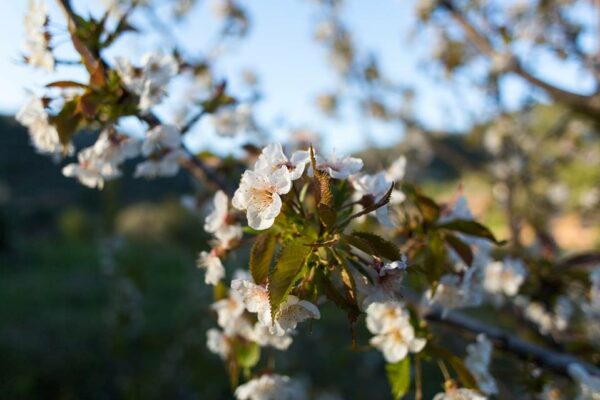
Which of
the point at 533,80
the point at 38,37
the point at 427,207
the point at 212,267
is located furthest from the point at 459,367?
the point at 533,80

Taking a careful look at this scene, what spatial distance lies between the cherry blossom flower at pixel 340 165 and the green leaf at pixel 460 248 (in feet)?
1.05

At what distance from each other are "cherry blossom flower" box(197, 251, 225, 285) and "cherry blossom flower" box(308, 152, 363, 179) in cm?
30

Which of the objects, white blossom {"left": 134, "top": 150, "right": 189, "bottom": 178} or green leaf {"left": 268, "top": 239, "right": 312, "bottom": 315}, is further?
white blossom {"left": 134, "top": 150, "right": 189, "bottom": 178}

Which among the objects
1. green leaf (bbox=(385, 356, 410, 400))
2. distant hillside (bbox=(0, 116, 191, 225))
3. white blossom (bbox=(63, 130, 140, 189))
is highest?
white blossom (bbox=(63, 130, 140, 189))

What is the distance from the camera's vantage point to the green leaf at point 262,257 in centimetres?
84

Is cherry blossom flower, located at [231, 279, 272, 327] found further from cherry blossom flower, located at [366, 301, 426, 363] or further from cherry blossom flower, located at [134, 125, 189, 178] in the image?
cherry blossom flower, located at [134, 125, 189, 178]

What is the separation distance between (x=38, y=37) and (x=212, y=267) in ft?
2.26

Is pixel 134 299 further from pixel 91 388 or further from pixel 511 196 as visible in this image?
pixel 511 196

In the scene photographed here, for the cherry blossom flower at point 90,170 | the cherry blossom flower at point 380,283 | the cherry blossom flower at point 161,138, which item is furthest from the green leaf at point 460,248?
the cherry blossom flower at point 90,170

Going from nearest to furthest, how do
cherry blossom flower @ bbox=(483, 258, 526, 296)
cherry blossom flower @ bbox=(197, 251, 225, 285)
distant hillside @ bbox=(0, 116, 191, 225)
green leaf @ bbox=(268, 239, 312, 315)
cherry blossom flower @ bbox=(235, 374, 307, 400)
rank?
green leaf @ bbox=(268, 239, 312, 315)
cherry blossom flower @ bbox=(197, 251, 225, 285)
cherry blossom flower @ bbox=(235, 374, 307, 400)
cherry blossom flower @ bbox=(483, 258, 526, 296)
distant hillside @ bbox=(0, 116, 191, 225)

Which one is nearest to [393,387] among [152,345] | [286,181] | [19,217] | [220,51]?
[286,181]

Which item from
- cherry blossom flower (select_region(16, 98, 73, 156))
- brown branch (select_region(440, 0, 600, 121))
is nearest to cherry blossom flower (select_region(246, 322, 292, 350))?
cherry blossom flower (select_region(16, 98, 73, 156))

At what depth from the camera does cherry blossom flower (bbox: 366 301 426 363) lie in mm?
1089

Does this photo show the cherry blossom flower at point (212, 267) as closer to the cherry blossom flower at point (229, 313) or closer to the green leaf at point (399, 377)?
the cherry blossom flower at point (229, 313)
